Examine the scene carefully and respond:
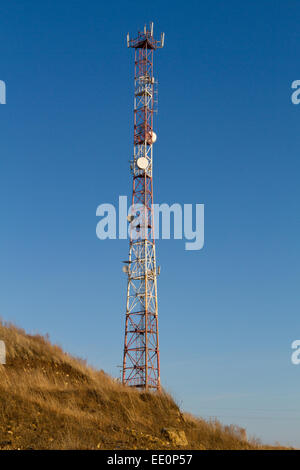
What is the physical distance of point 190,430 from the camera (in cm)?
1833

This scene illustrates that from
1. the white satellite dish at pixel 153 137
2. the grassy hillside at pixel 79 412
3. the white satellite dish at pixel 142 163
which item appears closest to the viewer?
the grassy hillside at pixel 79 412

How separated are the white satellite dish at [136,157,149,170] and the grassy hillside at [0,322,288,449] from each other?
91.9 ft

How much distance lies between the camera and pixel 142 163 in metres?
48.3

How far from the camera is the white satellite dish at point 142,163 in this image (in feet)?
158

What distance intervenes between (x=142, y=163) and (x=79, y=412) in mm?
33697

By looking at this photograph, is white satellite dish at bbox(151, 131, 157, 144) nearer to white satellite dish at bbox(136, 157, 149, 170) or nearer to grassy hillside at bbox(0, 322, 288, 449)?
white satellite dish at bbox(136, 157, 149, 170)

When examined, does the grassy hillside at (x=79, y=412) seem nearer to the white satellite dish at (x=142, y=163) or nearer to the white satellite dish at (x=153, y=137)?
the white satellite dish at (x=142, y=163)

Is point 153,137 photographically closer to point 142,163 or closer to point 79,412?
point 142,163

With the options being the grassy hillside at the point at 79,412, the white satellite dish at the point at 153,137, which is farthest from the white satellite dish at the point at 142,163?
the grassy hillside at the point at 79,412

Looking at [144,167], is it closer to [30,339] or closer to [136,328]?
[136,328]

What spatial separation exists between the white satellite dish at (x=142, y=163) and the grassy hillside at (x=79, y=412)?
28014mm

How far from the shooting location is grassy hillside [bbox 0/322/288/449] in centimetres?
1513
